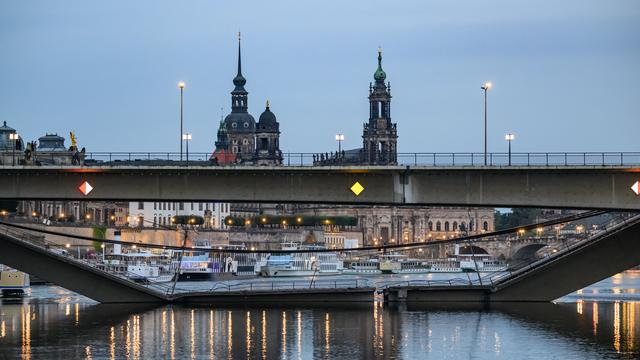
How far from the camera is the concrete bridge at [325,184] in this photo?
250 ft

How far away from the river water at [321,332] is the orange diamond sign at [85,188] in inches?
298

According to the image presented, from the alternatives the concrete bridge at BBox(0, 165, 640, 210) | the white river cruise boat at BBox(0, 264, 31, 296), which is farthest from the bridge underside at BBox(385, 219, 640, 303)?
the white river cruise boat at BBox(0, 264, 31, 296)

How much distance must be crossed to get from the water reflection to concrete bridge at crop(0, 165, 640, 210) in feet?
23.7

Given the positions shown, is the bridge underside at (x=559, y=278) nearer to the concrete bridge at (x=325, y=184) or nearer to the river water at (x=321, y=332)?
the river water at (x=321, y=332)

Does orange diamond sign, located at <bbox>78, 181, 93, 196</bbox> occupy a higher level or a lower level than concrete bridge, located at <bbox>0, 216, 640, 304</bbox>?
higher

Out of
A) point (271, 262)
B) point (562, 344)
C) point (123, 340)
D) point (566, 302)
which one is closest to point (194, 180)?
point (123, 340)

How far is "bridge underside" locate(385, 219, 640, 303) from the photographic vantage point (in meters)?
88.5

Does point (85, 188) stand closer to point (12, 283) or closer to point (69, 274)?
point (69, 274)

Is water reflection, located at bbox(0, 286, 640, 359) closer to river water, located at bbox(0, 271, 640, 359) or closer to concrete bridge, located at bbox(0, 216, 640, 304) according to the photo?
river water, located at bbox(0, 271, 640, 359)

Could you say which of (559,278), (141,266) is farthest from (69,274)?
(141,266)

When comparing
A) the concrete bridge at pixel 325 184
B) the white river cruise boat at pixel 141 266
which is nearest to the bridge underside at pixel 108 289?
the concrete bridge at pixel 325 184

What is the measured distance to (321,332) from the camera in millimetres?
73812

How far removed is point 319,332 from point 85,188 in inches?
619

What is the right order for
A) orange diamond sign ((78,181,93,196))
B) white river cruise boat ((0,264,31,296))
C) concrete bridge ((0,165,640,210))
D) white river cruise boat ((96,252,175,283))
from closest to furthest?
1. concrete bridge ((0,165,640,210))
2. orange diamond sign ((78,181,93,196))
3. white river cruise boat ((0,264,31,296))
4. white river cruise boat ((96,252,175,283))
